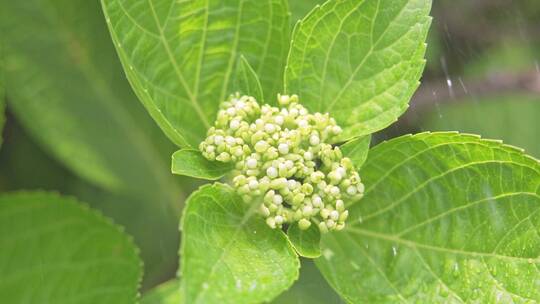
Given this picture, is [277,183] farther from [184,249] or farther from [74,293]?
[74,293]

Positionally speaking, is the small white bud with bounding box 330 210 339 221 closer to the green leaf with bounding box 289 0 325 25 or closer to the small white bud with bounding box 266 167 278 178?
the small white bud with bounding box 266 167 278 178

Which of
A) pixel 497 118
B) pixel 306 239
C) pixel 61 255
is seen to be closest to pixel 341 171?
pixel 306 239

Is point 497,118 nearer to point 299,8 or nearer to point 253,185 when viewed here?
point 299,8

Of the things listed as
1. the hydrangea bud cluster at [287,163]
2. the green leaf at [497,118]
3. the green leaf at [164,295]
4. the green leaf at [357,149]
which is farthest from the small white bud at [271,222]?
the green leaf at [497,118]

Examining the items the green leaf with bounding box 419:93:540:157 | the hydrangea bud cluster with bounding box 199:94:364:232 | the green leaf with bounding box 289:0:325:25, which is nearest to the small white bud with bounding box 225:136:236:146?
the hydrangea bud cluster with bounding box 199:94:364:232

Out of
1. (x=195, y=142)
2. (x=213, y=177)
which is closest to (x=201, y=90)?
(x=195, y=142)

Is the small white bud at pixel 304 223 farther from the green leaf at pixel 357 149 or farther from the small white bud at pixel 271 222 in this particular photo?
the green leaf at pixel 357 149
